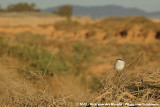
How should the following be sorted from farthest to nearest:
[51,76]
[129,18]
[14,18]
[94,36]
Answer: [14,18], [129,18], [94,36], [51,76]

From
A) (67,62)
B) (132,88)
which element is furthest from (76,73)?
(132,88)

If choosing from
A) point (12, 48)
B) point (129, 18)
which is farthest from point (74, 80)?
point (129, 18)

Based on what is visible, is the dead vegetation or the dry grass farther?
the dead vegetation

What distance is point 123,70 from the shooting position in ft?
7.77

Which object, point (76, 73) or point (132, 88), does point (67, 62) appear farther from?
point (132, 88)

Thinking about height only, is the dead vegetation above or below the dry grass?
below

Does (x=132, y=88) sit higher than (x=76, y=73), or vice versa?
(x=132, y=88)

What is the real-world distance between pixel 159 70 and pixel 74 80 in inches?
205

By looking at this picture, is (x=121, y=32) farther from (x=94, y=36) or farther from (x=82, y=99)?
(x=82, y=99)

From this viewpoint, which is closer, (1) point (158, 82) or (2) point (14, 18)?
(1) point (158, 82)

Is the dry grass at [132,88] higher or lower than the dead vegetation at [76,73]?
higher

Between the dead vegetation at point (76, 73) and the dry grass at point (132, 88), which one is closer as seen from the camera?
the dry grass at point (132, 88)

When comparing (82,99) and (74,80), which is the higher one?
(82,99)

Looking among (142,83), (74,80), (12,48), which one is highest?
(142,83)
